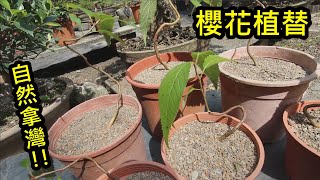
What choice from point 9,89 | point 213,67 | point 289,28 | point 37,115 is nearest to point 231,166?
point 213,67

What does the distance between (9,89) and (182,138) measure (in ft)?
5.65

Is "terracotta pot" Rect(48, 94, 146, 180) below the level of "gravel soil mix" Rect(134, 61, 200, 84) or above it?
A: below

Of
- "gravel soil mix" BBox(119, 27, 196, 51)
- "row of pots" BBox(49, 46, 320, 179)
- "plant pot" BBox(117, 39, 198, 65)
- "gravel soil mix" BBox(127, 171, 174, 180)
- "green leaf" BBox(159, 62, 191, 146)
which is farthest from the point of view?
"gravel soil mix" BBox(119, 27, 196, 51)

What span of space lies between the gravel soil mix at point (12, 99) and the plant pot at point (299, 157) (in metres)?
1.69

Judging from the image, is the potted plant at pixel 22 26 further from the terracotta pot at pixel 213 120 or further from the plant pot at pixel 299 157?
the plant pot at pixel 299 157

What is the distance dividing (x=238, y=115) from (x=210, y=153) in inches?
17.5

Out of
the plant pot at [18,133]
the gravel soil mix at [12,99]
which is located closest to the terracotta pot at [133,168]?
the plant pot at [18,133]

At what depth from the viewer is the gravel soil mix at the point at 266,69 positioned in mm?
1383

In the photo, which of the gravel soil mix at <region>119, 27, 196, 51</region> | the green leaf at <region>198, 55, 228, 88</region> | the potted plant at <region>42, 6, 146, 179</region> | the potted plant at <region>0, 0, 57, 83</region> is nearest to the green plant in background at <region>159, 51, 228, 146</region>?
the green leaf at <region>198, 55, 228, 88</region>

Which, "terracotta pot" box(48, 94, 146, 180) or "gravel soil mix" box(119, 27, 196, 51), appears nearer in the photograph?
"terracotta pot" box(48, 94, 146, 180)

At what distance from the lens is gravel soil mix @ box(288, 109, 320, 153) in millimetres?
1093

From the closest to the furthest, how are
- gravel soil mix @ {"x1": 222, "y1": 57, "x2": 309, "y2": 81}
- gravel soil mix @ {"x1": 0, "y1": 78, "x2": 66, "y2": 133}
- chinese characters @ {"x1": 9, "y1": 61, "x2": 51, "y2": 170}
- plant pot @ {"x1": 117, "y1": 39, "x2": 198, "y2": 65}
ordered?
chinese characters @ {"x1": 9, "y1": 61, "x2": 51, "y2": 170}
gravel soil mix @ {"x1": 222, "y1": 57, "x2": 309, "y2": 81}
gravel soil mix @ {"x1": 0, "y1": 78, "x2": 66, "y2": 133}
plant pot @ {"x1": 117, "y1": 39, "x2": 198, "y2": 65}

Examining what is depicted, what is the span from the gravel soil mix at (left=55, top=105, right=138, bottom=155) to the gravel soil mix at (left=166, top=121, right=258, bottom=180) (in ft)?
0.88

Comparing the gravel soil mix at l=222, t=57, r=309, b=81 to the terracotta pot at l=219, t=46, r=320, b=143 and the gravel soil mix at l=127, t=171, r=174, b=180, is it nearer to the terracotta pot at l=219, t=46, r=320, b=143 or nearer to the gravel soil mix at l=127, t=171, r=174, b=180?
the terracotta pot at l=219, t=46, r=320, b=143
